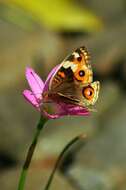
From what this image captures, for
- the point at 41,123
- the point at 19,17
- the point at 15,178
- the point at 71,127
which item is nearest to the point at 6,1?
the point at 19,17

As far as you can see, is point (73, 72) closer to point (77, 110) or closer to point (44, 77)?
point (77, 110)

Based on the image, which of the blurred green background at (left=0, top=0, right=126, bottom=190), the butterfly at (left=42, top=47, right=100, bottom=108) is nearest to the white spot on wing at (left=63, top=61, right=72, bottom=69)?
the butterfly at (left=42, top=47, right=100, bottom=108)

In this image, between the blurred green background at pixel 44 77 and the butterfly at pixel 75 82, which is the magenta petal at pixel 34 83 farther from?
the blurred green background at pixel 44 77

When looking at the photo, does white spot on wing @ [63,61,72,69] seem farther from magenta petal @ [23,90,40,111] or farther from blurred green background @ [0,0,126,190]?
blurred green background @ [0,0,126,190]

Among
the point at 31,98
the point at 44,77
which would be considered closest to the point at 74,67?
the point at 31,98

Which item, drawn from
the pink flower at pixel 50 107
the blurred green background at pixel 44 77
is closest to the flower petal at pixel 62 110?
the pink flower at pixel 50 107
